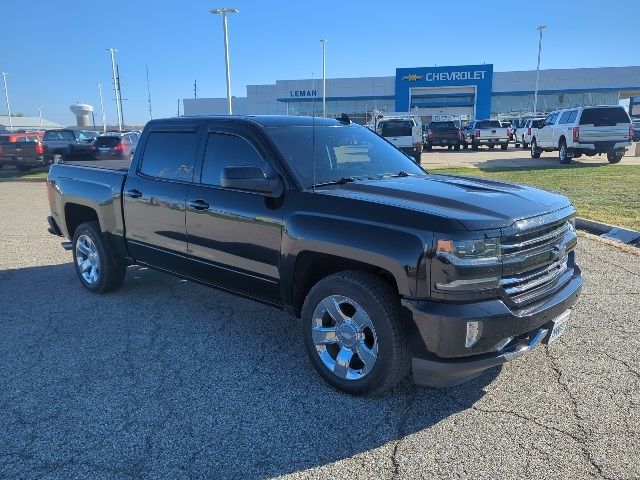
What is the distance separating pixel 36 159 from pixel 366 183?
71.5 feet

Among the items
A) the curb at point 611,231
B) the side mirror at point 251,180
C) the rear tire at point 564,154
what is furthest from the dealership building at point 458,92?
the side mirror at point 251,180

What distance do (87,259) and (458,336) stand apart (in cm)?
454

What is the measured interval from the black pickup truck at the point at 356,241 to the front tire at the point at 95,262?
23.5 inches

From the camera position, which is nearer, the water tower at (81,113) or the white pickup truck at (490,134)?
the white pickup truck at (490,134)

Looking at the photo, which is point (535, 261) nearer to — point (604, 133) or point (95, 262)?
point (95, 262)

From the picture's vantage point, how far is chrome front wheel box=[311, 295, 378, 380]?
345cm

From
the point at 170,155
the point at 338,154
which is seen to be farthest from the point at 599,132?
the point at 170,155

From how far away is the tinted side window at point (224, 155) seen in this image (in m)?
4.23

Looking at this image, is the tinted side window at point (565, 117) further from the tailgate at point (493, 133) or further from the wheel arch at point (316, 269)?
the wheel arch at point (316, 269)

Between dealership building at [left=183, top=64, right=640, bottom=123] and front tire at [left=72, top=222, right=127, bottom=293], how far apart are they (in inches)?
1859

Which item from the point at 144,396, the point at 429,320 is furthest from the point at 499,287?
the point at 144,396

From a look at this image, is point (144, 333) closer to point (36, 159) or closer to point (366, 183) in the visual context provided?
point (366, 183)

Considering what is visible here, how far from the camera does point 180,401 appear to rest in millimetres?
3553

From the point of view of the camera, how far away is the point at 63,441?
3.10 m
